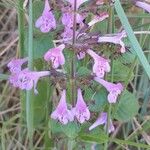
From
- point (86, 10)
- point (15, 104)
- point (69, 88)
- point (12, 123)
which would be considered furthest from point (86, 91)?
point (15, 104)

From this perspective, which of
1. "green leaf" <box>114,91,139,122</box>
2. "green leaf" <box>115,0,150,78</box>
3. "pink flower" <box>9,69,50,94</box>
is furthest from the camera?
"green leaf" <box>114,91,139,122</box>

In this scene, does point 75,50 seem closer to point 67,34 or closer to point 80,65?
point 67,34

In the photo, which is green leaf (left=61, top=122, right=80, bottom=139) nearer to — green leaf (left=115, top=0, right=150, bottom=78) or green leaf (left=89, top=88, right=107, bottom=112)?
green leaf (left=89, top=88, right=107, bottom=112)

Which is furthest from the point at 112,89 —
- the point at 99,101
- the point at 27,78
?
the point at 27,78

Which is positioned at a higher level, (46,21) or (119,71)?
(46,21)

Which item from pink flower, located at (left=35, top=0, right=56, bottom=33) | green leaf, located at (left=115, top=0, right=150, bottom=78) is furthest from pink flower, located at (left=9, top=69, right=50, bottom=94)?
green leaf, located at (left=115, top=0, right=150, bottom=78)

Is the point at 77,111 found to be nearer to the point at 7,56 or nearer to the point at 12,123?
the point at 12,123
